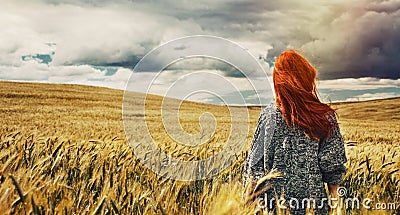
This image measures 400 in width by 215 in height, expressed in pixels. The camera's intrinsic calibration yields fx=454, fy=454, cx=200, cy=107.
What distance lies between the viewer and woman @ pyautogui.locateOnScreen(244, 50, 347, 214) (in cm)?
334

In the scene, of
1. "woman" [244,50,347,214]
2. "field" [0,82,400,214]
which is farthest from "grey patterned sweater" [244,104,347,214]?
"field" [0,82,400,214]

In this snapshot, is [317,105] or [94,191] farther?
[317,105]

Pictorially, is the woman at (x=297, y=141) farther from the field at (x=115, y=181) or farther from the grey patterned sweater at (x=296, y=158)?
the field at (x=115, y=181)

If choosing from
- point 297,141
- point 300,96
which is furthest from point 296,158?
point 300,96

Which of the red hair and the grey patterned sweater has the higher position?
the red hair

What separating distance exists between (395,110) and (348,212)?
51775mm

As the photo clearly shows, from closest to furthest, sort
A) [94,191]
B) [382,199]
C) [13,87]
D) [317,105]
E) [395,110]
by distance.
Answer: [94,191]
[317,105]
[382,199]
[13,87]
[395,110]

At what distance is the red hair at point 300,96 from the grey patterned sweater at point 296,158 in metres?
Result: 0.07

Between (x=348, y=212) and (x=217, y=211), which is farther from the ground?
(x=217, y=211)

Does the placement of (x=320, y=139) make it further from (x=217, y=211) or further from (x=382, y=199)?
(x=217, y=211)

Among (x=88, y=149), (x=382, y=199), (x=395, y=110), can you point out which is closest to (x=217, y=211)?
(x=382, y=199)

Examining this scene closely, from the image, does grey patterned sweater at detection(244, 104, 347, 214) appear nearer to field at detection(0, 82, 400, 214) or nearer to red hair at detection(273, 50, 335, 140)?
red hair at detection(273, 50, 335, 140)

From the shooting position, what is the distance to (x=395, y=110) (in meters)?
51.0

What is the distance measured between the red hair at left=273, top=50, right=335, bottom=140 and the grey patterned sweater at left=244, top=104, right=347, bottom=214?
0.22ft
